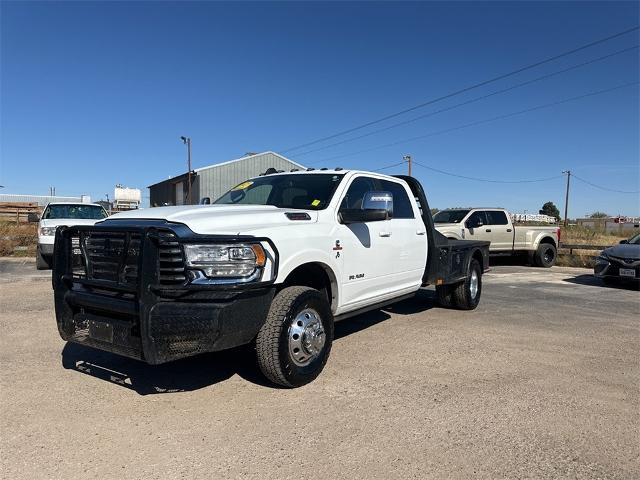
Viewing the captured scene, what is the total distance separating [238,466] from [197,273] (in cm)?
132

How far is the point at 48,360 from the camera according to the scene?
4.86m

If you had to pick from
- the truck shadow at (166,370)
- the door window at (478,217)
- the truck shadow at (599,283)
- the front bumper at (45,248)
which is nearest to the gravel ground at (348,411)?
the truck shadow at (166,370)

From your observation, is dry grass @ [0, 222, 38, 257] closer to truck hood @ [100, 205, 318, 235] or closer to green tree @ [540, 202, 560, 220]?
truck hood @ [100, 205, 318, 235]

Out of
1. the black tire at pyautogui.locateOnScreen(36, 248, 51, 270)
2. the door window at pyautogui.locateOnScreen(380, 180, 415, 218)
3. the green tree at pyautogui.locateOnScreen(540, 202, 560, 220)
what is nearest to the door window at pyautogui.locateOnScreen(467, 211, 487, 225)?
the door window at pyautogui.locateOnScreen(380, 180, 415, 218)

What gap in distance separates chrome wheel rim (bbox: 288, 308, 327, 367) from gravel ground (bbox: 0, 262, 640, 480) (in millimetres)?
281

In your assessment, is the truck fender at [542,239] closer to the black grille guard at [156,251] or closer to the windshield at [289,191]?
the windshield at [289,191]

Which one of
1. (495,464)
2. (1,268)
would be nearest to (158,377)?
(495,464)

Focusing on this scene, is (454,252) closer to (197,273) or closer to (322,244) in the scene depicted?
(322,244)

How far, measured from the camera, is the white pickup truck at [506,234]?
15.4m

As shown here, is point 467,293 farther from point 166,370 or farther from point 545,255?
point 545,255

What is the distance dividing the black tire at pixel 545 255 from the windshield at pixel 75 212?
13.4 m

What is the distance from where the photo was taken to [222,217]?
3.90 metres

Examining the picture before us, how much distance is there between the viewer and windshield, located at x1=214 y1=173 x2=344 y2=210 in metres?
Answer: 4.95

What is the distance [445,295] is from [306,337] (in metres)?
4.18
